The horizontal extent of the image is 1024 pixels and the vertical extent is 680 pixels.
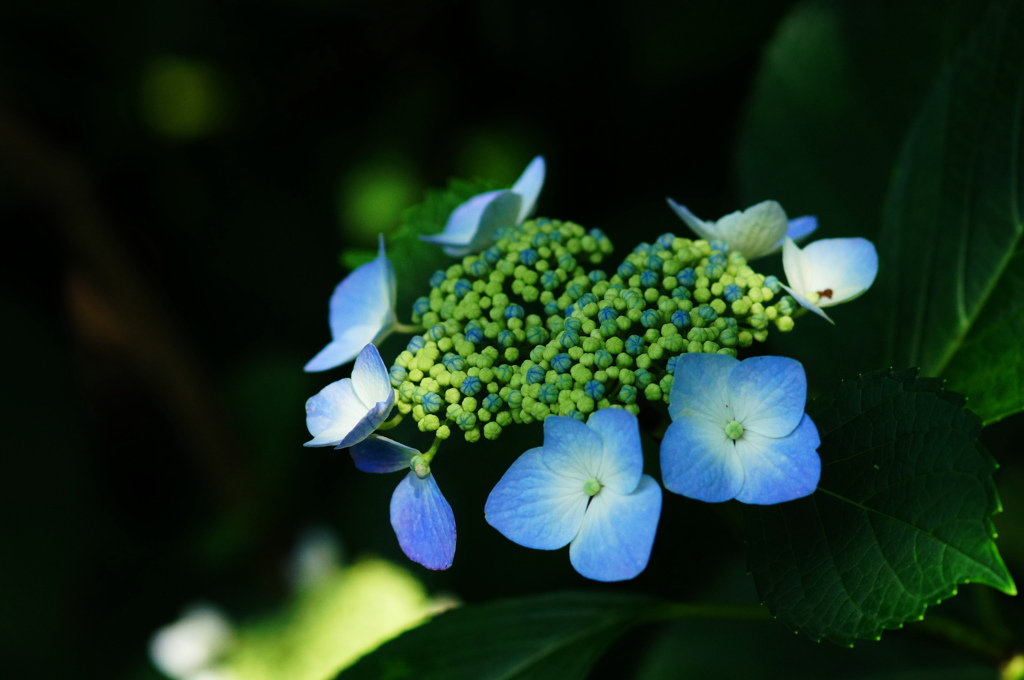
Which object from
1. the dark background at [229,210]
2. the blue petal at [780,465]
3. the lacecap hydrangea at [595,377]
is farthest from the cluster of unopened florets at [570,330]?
the dark background at [229,210]

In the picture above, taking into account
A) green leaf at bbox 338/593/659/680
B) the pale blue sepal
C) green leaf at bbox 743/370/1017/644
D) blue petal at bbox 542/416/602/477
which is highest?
the pale blue sepal

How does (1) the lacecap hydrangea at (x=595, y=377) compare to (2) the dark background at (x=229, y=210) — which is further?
(2) the dark background at (x=229, y=210)

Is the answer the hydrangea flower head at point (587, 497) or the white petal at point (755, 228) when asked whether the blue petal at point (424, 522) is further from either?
the white petal at point (755, 228)

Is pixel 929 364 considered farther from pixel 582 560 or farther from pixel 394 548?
pixel 394 548

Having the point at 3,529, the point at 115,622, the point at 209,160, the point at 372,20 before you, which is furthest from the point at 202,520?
the point at 372,20

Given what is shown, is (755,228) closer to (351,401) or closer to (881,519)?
(881,519)

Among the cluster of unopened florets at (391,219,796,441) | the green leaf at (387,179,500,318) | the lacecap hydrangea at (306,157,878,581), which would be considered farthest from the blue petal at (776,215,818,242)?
the green leaf at (387,179,500,318)

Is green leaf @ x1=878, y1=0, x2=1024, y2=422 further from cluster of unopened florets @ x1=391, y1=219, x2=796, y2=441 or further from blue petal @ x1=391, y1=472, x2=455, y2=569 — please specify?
blue petal @ x1=391, y1=472, x2=455, y2=569
